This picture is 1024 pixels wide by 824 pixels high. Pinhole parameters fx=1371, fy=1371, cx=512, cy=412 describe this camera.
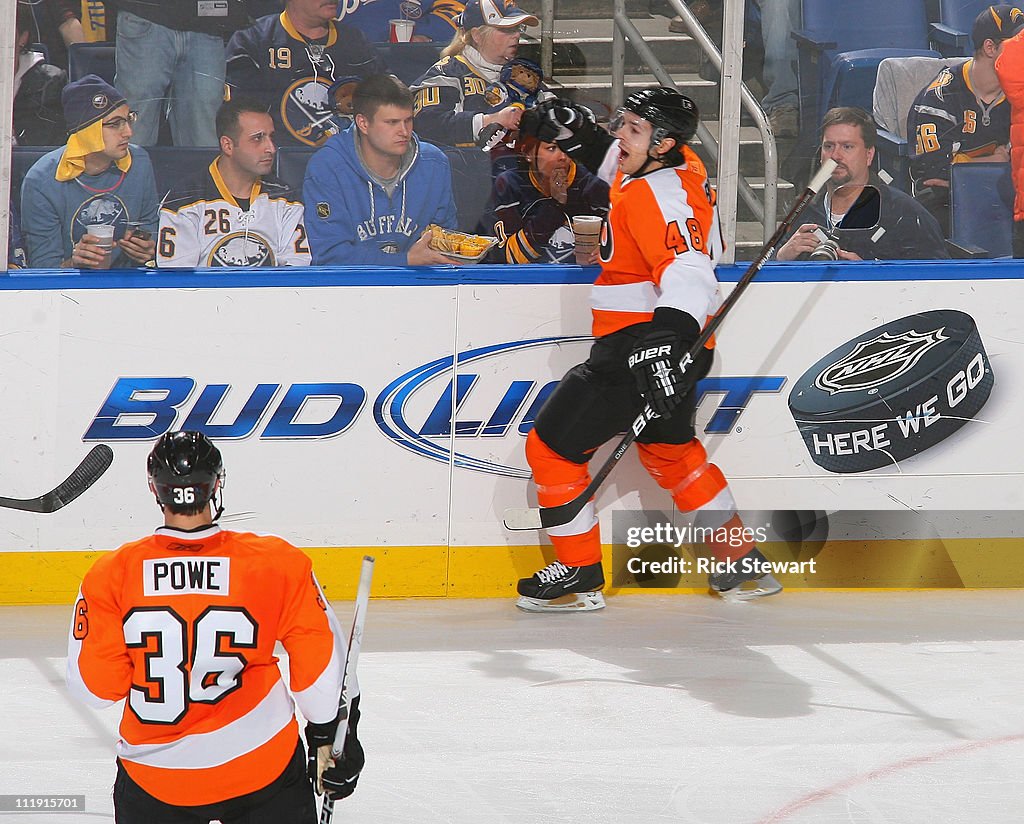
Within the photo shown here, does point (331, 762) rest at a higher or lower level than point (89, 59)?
lower

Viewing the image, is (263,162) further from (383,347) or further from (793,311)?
(793,311)

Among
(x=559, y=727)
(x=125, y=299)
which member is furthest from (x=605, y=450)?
(x=125, y=299)

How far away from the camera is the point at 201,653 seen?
1.97 meters

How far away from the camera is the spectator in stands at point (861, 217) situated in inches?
177

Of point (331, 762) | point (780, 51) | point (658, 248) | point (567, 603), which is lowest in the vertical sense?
point (567, 603)

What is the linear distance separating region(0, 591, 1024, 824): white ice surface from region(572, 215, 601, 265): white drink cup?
1147 millimetres

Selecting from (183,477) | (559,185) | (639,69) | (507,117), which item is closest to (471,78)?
(507,117)

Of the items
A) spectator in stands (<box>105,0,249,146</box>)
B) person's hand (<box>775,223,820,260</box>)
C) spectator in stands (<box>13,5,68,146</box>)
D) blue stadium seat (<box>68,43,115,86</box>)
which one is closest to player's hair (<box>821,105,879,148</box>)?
person's hand (<box>775,223,820,260</box>)

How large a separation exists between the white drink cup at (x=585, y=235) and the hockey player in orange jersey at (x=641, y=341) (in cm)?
15

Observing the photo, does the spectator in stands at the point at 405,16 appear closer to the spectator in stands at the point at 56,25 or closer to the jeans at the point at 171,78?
the jeans at the point at 171,78

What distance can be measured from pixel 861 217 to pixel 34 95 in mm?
2641

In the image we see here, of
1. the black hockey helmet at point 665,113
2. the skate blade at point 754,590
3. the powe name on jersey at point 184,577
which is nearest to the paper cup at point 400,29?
the black hockey helmet at point 665,113

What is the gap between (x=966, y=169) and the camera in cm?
452

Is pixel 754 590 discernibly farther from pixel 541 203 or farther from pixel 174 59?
pixel 174 59
